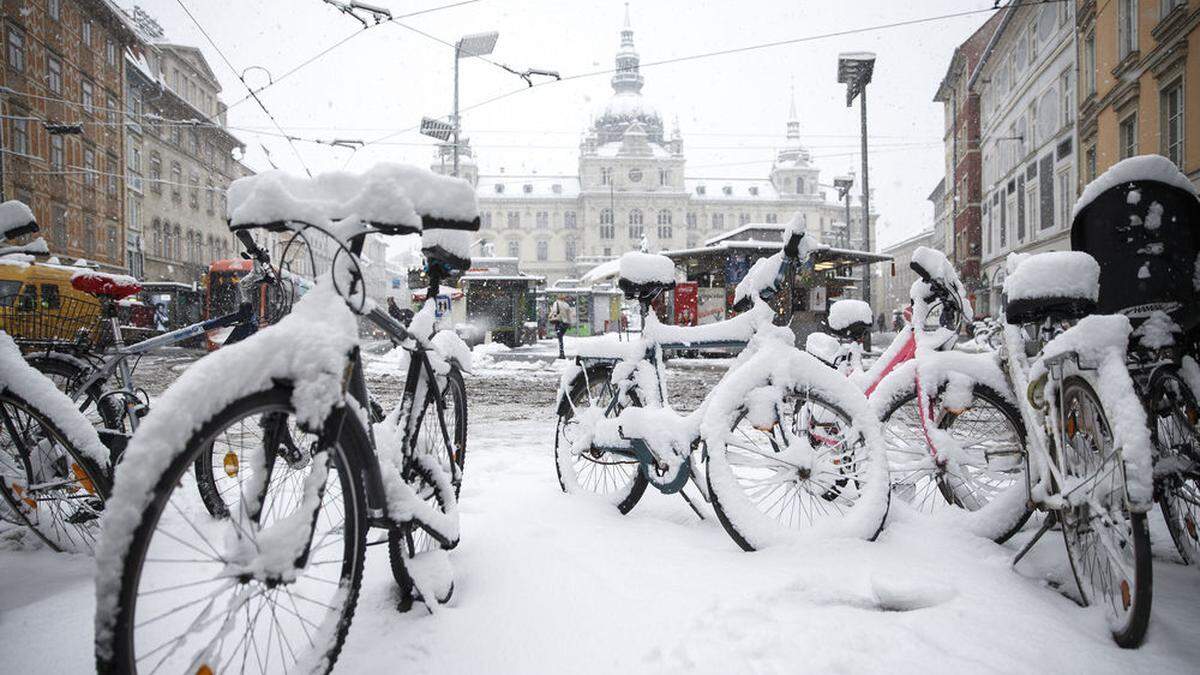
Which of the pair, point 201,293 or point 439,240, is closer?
point 439,240

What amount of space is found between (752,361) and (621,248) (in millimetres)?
71265

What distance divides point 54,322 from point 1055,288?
393 cm

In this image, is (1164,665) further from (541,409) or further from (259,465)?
(541,409)

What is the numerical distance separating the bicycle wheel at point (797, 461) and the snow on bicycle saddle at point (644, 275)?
585 millimetres

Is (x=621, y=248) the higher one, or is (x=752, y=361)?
(x=621, y=248)

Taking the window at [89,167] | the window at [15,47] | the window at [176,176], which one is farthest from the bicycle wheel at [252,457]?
the window at [176,176]

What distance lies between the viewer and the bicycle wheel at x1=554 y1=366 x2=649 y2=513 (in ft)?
9.98

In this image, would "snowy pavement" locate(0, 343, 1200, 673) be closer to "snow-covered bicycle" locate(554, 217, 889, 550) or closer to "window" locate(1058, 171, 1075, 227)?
"snow-covered bicycle" locate(554, 217, 889, 550)

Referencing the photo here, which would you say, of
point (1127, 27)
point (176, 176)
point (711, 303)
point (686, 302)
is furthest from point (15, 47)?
point (176, 176)

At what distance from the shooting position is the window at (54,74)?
7680mm

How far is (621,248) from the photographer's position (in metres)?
72.9

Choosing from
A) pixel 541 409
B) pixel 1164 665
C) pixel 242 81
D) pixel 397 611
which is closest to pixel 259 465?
pixel 397 611

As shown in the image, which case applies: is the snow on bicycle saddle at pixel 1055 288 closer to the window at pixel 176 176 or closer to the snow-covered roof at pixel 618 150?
the window at pixel 176 176

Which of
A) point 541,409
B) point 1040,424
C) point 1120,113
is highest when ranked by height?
point 1120,113
